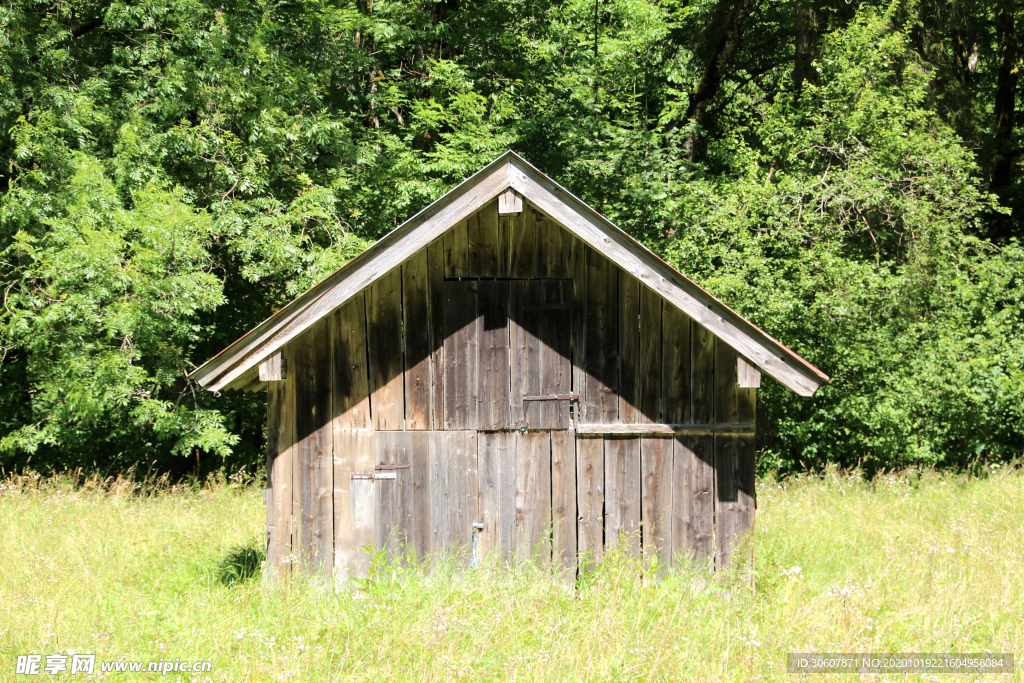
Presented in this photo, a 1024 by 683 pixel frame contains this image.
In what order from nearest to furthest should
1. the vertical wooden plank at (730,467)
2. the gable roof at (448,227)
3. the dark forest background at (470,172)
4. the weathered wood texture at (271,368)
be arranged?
the gable roof at (448,227) → the weathered wood texture at (271,368) → the vertical wooden plank at (730,467) → the dark forest background at (470,172)

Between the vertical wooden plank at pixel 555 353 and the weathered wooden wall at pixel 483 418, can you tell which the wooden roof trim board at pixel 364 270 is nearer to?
the weathered wooden wall at pixel 483 418

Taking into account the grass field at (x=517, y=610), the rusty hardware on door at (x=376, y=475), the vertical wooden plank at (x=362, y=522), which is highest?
the rusty hardware on door at (x=376, y=475)

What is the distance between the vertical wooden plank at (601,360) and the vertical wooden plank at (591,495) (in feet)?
0.80

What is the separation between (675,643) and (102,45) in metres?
13.2

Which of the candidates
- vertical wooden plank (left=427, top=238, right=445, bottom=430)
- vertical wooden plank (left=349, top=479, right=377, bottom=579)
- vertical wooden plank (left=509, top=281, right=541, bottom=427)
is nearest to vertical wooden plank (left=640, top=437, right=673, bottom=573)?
vertical wooden plank (left=509, top=281, right=541, bottom=427)

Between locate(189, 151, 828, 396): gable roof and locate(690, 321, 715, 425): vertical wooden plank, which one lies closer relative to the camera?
locate(189, 151, 828, 396): gable roof

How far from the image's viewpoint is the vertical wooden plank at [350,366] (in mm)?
6500

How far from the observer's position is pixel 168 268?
410 inches

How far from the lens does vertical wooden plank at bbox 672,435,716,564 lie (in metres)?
6.44

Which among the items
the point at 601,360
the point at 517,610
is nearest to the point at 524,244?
the point at 601,360

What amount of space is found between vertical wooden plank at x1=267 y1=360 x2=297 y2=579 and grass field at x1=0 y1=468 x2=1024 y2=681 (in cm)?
42

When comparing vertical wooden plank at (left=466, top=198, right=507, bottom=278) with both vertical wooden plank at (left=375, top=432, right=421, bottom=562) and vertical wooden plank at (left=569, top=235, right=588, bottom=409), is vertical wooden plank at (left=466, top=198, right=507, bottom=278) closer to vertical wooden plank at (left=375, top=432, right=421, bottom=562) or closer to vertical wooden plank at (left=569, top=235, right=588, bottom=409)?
vertical wooden plank at (left=569, top=235, right=588, bottom=409)

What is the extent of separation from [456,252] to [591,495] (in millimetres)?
2434

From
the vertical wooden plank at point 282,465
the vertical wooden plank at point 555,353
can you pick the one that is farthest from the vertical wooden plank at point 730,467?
the vertical wooden plank at point 282,465
